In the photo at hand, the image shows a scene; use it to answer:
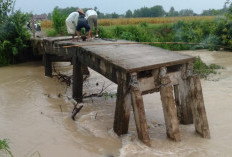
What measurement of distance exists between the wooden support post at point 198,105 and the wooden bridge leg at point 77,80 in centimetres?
335

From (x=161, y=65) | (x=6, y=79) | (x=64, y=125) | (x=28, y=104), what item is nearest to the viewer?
(x=161, y=65)

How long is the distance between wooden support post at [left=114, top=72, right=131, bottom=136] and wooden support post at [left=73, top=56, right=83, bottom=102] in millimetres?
2624

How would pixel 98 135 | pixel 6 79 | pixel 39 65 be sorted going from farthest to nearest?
pixel 39 65
pixel 6 79
pixel 98 135

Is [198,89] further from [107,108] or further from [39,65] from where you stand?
[39,65]

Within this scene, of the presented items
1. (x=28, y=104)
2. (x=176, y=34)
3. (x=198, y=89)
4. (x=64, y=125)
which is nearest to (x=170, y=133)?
(x=198, y=89)

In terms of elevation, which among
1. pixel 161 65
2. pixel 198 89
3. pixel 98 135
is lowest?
pixel 98 135

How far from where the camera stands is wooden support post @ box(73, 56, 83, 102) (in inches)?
306

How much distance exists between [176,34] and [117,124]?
16.2m

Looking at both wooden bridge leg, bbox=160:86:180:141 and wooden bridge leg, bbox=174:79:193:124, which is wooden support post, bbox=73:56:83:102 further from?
wooden bridge leg, bbox=160:86:180:141

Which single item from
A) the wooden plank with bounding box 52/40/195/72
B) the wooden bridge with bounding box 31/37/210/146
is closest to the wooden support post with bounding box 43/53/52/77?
the wooden plank with bounding box 52/40/195/72

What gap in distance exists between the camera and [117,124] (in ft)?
18.4

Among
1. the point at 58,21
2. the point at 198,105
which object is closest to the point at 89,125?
the point at 198,105

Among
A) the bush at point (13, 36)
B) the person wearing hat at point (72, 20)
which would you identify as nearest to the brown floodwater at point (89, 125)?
the person wearing hat at point (72, 20)

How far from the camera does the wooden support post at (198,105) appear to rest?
17.9ft
